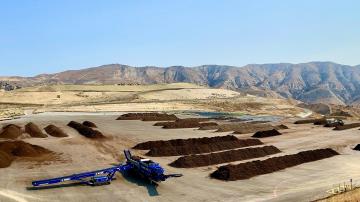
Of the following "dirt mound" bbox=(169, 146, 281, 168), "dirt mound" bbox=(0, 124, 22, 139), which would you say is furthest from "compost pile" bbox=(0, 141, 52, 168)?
"dirt mound" bbox=(169, 146, 281, 168)

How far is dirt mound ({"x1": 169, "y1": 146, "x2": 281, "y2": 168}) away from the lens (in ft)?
134

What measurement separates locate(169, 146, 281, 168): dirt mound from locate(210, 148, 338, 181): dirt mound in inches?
163

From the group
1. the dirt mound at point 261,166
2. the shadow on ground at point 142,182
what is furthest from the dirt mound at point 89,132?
the dirt mound at point 261,166

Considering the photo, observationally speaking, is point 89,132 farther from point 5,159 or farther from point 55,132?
point 5,159

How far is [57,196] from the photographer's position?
1166 inches

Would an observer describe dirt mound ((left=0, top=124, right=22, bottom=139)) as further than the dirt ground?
Yes

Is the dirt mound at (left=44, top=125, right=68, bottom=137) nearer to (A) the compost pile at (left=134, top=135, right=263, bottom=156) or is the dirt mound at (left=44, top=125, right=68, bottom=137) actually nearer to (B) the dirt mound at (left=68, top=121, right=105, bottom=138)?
(B) the dirt mound at (left=68, top=121, right=105, bottom=138)

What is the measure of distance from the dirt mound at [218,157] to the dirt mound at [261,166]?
413 centimetres

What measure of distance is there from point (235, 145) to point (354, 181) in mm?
18222

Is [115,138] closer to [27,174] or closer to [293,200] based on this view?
[27,174]

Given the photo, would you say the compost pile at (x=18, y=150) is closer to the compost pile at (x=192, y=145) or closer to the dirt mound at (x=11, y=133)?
the compost pile at (x=192, y=145)

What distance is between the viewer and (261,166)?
38.4m

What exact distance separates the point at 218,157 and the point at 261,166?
562 centimetres

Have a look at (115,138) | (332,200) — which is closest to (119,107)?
(115,138)
